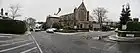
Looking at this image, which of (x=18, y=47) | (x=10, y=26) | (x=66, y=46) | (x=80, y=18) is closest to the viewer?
(x=18, y=47)

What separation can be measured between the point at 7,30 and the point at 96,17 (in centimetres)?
6378

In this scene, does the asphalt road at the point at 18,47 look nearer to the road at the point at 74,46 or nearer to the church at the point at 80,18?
the road at the point at 74,46

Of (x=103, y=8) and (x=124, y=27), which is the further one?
(x=103, y=8)

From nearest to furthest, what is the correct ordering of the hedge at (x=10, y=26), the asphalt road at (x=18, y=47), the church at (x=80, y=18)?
the asphalt road at (x=18, y=47) → the hedge at (x=10, y=26) → the church at (x=80, y=18)

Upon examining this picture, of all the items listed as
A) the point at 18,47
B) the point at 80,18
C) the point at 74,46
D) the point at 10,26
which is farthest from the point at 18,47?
the point at 80,18

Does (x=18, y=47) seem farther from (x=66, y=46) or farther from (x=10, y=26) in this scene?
(x=10, y=26)

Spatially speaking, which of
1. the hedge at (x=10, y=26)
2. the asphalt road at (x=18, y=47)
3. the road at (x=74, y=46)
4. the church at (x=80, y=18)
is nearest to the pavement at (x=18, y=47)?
the asphalt road at (x=18, y=47)

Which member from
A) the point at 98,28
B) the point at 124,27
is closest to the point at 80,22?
the point at 98,28

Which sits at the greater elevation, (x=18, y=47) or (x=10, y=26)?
(x=10, y=26)

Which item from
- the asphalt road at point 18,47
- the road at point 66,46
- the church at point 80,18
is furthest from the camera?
the church at point 80,18

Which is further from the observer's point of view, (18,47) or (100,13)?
(100,13)

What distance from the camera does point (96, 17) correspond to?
323 feet

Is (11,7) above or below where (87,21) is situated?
above

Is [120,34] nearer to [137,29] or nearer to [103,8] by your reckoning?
[137,29]
